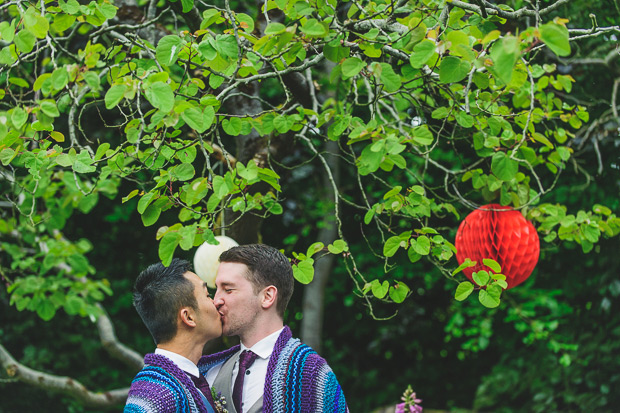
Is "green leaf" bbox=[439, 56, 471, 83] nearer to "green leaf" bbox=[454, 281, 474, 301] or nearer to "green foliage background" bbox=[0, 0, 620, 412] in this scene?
"green foliage background" bbox=[0, 0, 620, 412]

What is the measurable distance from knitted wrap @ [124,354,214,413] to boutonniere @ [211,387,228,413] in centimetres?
2

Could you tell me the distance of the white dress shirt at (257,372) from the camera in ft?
6.01

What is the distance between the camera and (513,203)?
255cm

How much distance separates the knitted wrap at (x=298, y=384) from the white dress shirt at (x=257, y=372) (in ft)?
0.17

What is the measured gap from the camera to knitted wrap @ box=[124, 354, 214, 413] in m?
1.66

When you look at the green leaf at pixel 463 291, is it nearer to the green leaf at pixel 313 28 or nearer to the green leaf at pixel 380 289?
the green leaf at pixel 380 289

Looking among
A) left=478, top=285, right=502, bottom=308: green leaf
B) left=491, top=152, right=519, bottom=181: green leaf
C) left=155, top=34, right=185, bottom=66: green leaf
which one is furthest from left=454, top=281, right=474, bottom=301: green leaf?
left=155, top=34, right=185, bottom=66: green leaf

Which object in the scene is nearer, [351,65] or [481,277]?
[351,65]

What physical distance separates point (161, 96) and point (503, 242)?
1404mm

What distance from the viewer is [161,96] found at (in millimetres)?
1538

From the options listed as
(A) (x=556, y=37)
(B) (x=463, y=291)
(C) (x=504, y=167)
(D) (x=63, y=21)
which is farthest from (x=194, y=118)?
(C) (x=504, y=167)

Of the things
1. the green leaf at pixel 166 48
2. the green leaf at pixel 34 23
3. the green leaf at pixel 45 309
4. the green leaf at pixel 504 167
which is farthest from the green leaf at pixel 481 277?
the green leaf at pixel 45 309

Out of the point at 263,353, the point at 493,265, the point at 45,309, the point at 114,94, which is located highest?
the point at 114,94

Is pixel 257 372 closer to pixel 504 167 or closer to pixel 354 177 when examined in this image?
pixel 504 167
